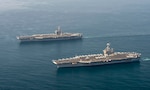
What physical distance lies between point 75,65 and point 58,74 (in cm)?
1522

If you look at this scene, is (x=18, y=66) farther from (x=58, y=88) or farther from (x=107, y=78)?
(x=107, y=78)

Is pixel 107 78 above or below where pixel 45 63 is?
below

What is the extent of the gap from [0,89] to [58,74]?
34214 mm

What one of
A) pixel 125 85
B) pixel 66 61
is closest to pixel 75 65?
pixel 66 61

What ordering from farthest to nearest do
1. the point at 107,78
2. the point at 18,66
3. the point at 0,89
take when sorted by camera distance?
the point at 18,66, the point at 107,78, the point at 0,89

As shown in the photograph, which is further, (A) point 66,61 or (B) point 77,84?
(A) point 66,61

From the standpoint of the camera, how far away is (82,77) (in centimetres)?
17975

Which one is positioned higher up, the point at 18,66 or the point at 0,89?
the point at 18,66

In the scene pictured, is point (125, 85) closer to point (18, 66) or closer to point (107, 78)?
point (107, 78)

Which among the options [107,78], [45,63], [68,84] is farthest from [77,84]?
[45,63]

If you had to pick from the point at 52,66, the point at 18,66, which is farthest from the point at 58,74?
the point at 18,66

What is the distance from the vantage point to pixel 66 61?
643 feet

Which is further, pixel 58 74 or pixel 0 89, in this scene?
pixel 58 74

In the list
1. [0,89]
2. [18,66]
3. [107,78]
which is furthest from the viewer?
[18,66]
